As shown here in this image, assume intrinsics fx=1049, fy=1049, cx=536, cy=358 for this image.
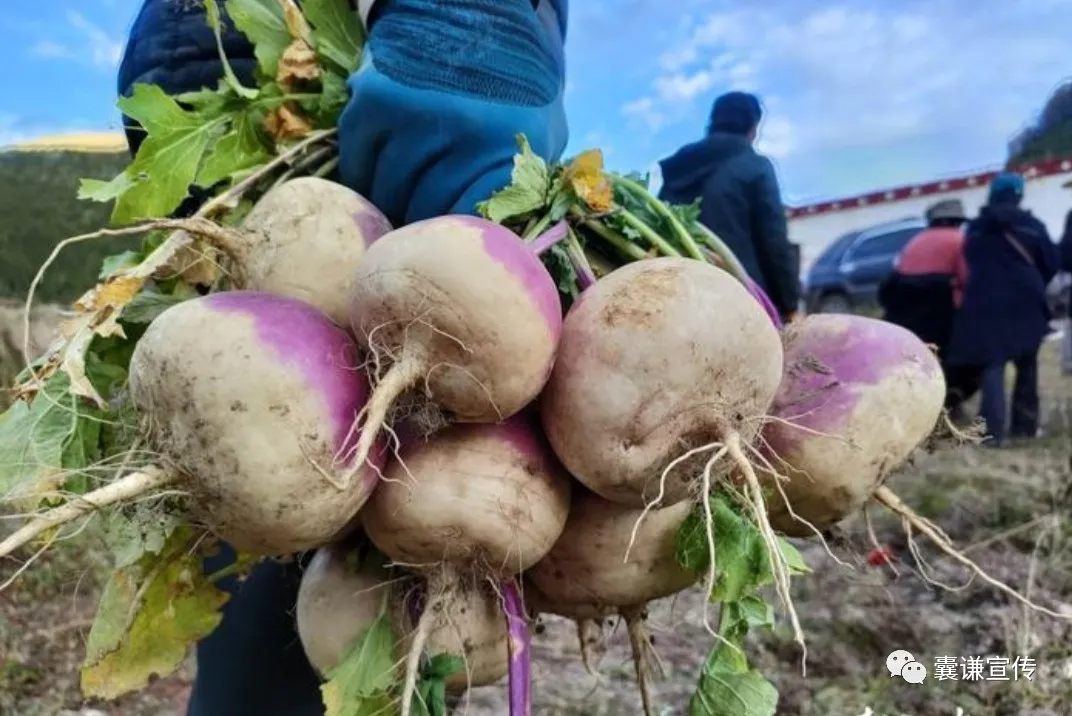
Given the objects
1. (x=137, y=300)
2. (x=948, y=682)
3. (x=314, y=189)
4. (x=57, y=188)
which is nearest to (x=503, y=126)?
(x=314, y=189)

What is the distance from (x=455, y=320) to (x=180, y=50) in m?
0.72

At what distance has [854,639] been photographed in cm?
287

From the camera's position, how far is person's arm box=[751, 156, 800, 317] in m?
3.76

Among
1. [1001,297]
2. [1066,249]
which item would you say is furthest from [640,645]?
[1066,249]

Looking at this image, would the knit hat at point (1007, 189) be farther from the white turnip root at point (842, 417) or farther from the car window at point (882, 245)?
the car window at point (882, 245)

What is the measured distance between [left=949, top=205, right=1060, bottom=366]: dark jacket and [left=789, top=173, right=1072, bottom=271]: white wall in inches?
245

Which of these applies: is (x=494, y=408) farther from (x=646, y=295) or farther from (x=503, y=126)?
(x=503, y=126)

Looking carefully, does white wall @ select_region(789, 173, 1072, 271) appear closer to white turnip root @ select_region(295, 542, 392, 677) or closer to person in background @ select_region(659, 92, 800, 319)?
person in background @ select_region(659, 92, 800, 319)

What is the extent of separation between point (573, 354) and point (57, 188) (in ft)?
17.1

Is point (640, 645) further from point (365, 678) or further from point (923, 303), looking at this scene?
point (923, 303)

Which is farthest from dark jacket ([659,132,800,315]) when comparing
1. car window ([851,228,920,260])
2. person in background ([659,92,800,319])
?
car window ([851,228,920,260])

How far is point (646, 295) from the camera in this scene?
1.05 metres

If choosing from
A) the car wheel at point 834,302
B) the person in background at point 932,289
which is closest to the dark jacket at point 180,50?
the person in background at point 932,289

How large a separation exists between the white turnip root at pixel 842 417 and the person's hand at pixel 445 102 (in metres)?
0.42
